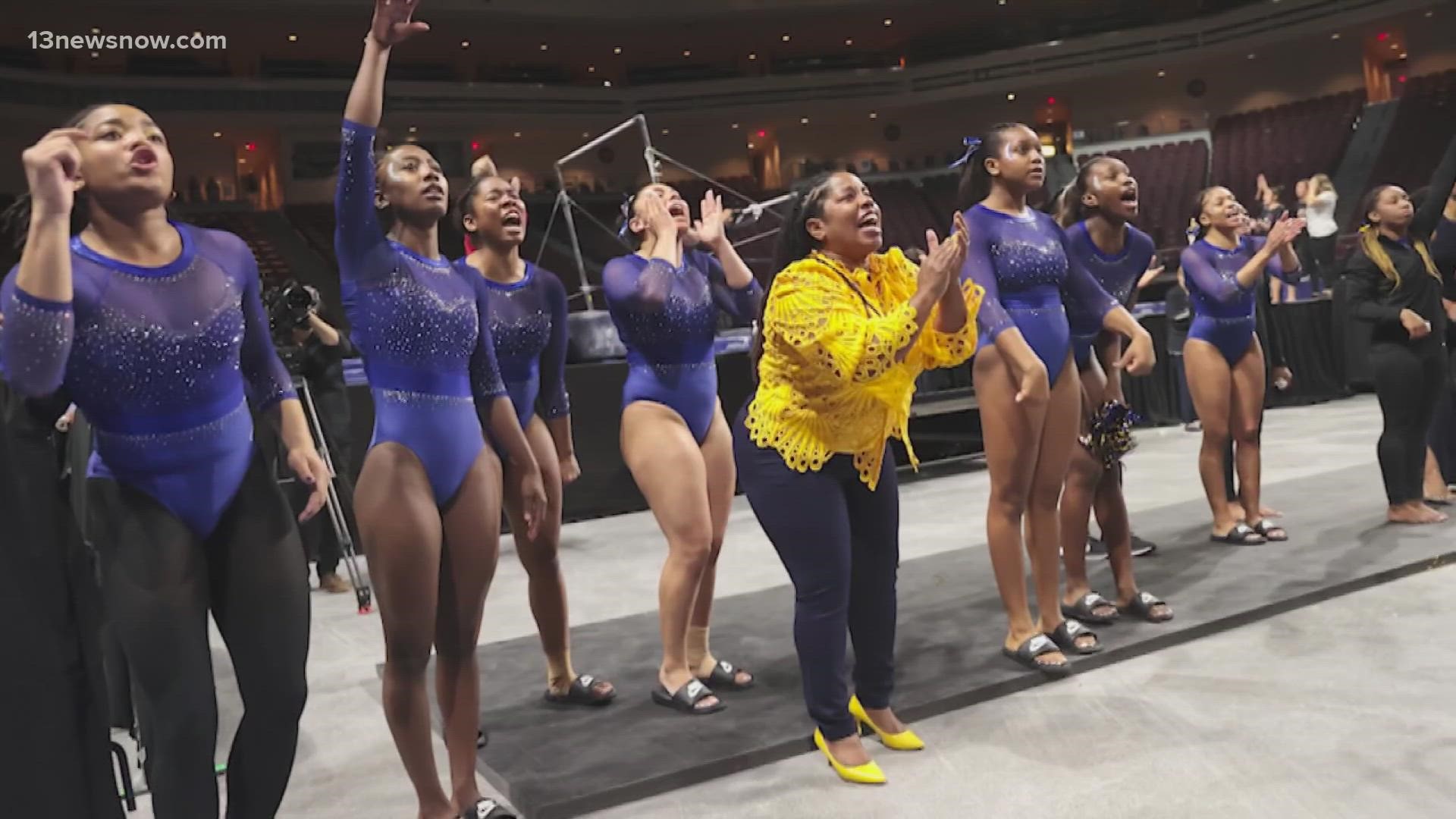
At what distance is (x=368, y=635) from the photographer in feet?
15.4

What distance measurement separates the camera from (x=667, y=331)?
3.32m

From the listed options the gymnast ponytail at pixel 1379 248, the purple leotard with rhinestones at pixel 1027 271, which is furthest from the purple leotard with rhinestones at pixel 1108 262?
the gymnast ponytail at pixel 1379 248

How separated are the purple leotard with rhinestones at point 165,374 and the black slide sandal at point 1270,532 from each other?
14.1 feet

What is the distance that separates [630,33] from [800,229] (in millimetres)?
21318

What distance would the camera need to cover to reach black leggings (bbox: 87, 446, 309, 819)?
5.97ft

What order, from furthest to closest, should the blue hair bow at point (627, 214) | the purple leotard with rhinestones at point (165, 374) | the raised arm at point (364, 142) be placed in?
the blue hair bow at point (627, 214)
the raised arm at point (364, 142)
the purple leotard with rhinestones at point (165, 374)

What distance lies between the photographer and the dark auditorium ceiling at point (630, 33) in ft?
63.4

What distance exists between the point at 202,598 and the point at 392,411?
617 millimetres

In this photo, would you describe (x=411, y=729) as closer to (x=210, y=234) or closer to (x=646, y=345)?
(x=210, y=234)

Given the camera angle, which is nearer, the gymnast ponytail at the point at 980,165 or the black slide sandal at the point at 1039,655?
the black slide sandal at the point at 1039,655

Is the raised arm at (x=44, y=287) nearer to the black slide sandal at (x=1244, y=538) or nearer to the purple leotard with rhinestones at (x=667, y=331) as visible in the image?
the purple leotard with rhinestones at (x=667, y=331)

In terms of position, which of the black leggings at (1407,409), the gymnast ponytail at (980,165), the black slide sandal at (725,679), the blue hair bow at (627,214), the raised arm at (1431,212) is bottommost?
the black slide sandal at (725,679)

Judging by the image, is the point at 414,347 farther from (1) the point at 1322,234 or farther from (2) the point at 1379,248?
(1) the point at 1322,234

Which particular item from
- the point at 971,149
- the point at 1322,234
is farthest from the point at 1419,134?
the point at 971,149
